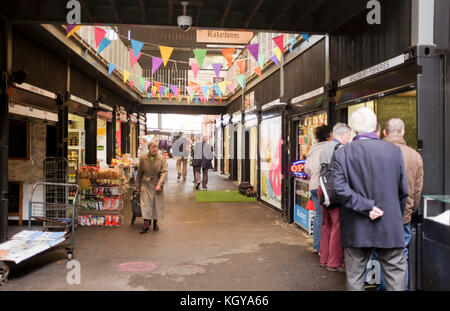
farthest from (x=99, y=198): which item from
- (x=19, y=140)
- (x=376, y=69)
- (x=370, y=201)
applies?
(x=370, y=201)

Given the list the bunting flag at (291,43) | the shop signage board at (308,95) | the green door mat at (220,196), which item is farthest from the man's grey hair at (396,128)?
the green door mat at (220,196)

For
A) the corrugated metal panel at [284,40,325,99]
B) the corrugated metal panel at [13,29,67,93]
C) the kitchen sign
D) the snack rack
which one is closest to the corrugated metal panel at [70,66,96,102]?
the corrugated metal panel at [13,29,67,93]

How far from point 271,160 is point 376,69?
6.12 meters

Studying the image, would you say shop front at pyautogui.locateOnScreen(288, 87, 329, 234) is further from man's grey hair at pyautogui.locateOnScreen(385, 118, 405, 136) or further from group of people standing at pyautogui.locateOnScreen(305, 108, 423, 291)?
group of people standing at pyautogui.locateOnScreen(305, 108, 423, 291)

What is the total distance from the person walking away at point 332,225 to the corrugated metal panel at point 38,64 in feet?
17.4

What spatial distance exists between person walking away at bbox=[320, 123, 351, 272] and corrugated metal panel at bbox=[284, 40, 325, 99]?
2.47m

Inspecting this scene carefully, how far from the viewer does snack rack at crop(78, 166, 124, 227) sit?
8531mm

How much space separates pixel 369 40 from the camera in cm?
566

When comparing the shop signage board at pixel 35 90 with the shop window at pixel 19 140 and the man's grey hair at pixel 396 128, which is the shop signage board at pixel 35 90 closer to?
the shop window at pixel 19 140

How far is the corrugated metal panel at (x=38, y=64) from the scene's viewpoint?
23.6 feet
